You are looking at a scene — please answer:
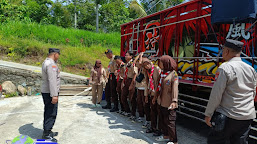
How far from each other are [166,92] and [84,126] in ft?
7.76

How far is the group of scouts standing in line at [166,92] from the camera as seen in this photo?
222 cm

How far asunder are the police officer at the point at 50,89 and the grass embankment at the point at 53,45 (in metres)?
8.39

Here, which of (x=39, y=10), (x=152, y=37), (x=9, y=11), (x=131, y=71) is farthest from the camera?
(x=39, y=10)

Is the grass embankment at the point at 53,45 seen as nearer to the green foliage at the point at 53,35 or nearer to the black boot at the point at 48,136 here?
the green foliage at the point at 53,35

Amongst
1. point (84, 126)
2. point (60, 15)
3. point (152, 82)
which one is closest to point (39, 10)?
point (60, 15)

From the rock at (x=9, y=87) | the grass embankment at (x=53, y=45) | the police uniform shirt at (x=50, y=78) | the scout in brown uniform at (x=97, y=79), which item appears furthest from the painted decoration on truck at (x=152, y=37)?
the grass embankment at (x=53, y=45)

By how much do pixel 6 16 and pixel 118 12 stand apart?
12044 millimetres

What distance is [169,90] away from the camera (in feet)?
11.8

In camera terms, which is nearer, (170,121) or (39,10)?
(170,121)

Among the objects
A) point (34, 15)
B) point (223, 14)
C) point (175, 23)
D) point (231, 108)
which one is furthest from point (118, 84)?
point (34, 15)

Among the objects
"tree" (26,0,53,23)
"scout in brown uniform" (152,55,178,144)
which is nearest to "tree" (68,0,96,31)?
"tree" (26,0,53,23)

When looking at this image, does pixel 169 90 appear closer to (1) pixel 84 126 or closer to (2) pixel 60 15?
(1) pixel 84 126

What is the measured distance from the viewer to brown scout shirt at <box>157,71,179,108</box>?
3498 millimetres

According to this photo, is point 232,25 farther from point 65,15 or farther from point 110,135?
point 65,15
